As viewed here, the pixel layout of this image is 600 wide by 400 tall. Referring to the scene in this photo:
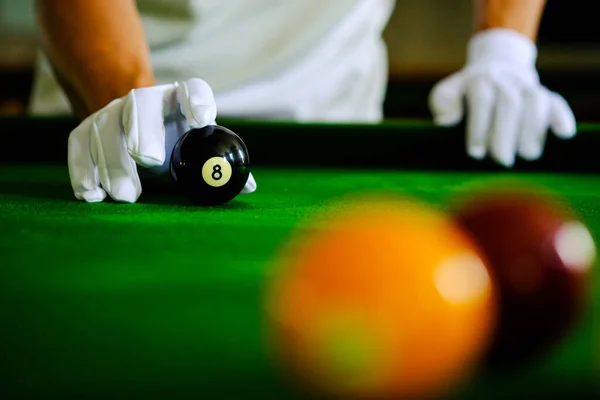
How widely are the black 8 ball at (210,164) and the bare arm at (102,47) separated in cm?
49

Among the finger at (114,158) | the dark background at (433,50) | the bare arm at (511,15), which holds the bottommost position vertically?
the dark background at (433,50)

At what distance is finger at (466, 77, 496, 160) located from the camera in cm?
226

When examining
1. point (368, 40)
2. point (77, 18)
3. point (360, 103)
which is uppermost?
point (77, 18)

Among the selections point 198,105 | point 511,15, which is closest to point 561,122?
point 511,15

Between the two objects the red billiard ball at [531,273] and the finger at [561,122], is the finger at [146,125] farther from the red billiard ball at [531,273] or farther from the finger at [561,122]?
the finger at [561,122]

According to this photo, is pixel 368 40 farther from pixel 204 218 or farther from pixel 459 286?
pixel 459 286

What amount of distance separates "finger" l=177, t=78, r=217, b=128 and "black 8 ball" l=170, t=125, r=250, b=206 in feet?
0.09

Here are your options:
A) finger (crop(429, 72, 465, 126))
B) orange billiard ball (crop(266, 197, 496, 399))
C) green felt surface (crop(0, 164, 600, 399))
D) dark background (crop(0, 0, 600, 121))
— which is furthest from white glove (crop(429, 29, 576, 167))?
dark background (crop(0, 0, 600, 121))

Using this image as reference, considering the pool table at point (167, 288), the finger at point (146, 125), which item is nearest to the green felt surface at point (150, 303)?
the pool table at point (167, 288)

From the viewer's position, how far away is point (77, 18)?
2021mm

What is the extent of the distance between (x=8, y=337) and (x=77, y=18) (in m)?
1.47

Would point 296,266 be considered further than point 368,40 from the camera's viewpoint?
No

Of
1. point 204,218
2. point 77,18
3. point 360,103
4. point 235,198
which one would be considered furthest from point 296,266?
point 360,103

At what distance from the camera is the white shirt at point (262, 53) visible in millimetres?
3127
